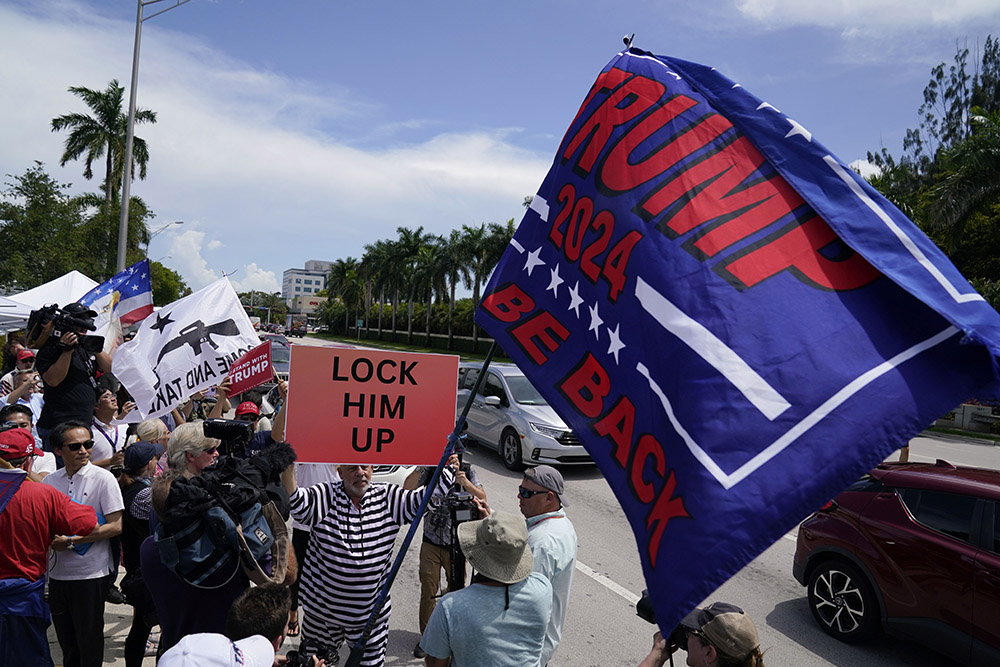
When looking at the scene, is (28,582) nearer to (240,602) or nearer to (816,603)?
(240,602)

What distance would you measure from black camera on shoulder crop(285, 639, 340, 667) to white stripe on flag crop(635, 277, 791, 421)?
1.90m

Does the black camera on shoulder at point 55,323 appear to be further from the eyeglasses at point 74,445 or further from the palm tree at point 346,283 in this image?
the palm tree at point 346,283

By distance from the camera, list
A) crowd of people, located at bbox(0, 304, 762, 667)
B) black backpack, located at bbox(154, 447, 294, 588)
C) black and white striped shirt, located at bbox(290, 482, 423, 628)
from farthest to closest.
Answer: black and white striped shirt, located at bbox(290, 482, 423, 628)
black backpack, located at bbox(154, 447, 294, 588)
crowd of people, located at bbox(0, 304, 762, 667)

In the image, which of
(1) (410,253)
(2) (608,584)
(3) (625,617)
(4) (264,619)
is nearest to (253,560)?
(4) (264,619)

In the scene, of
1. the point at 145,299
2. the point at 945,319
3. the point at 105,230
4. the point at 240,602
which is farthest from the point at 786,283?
the point at 105,230

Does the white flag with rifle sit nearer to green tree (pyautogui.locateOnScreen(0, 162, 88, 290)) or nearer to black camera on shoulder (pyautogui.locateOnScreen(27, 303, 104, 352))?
black camera on shoulder (pyautogui.locateOnScreen(27, 303, 104, 352))

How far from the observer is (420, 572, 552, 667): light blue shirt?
271cm

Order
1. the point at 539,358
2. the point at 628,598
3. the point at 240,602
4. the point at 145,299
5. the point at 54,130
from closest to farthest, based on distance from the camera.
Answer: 1. the point at 240,602
2. the point at 539,358
3. the point at 628,598
4. the point at 145,299
5. the point at 54,130

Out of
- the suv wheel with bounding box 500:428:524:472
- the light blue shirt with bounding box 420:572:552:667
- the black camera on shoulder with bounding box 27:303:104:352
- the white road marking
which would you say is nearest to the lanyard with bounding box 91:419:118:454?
the black camera on shoulder with bounding box 27:303:104:352

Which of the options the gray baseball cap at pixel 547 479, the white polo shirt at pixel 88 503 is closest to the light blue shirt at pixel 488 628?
the gray baseball cap at pixel 547 479

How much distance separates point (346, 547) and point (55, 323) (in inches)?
A: 150

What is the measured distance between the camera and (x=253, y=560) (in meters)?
3.04

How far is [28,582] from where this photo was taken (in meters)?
3.56

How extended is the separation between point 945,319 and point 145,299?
8.55 metres
